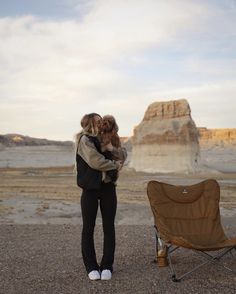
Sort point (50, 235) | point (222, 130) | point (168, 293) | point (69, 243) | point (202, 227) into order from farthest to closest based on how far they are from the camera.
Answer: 1. point (222, 130)
2. point (50, 235)
3. point (69, 243)
4. point (202, 227)
5. point (168, 293)

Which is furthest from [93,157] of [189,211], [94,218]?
[189,211]

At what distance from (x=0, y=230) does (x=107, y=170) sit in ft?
14.9

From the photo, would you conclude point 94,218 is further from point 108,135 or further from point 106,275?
point 108,135

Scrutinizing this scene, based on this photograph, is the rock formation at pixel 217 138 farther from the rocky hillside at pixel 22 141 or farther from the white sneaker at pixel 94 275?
the white sneaker at pixel 94 275

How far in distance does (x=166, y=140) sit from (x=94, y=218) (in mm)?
39279

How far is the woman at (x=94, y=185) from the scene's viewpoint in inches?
215

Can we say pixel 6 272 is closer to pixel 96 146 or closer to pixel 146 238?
pixel 96 146

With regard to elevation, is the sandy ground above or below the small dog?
below

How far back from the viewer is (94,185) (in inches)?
216

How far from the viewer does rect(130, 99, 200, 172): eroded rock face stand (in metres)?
44.1

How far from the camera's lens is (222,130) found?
15388cm

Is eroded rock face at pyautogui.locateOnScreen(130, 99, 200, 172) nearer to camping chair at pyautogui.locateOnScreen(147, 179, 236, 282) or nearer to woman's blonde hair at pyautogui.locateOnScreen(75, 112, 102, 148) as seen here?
camping chair at pyautogui.locateOnScreen(147, 179, 236, 282)

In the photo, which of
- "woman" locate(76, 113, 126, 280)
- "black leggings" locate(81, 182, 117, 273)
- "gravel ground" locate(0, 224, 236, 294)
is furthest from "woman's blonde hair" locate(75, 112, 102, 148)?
"gravel ground" locate(0, 224, 236, 294)

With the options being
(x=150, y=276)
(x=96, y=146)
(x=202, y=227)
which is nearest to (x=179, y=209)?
(x=202, y=227)
